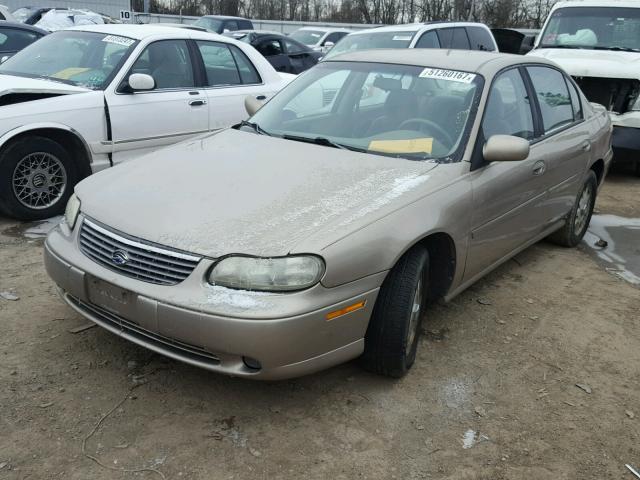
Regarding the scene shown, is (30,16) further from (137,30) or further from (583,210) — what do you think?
(583,210)

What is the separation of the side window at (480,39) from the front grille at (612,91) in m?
2.10

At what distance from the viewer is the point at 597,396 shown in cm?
327

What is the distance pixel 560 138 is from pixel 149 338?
3286 millimetres

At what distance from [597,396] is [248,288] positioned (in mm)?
1943

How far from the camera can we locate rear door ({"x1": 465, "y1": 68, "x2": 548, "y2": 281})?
3.65 metres

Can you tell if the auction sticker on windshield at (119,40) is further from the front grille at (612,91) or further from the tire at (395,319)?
the front grille at (612,91)

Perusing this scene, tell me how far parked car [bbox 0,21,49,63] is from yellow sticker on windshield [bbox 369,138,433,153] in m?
7.24

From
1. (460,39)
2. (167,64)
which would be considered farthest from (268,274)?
(460,39)

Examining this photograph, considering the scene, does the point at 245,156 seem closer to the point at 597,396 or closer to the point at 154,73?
the point at 597,396

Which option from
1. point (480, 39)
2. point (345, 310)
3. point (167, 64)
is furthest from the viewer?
point (480, 39)

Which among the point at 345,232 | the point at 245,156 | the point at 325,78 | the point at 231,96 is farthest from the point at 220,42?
the point at 345,232

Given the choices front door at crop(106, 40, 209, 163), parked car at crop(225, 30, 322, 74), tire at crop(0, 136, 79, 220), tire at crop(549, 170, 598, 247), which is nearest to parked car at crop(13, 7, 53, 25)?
parked car at crop(225, 30, 322, 74)

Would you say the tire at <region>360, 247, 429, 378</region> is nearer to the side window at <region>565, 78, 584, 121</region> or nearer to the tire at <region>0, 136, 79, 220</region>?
the side window at <region>565, 78, 584, 121</region>

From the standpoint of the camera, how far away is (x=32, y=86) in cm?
536
